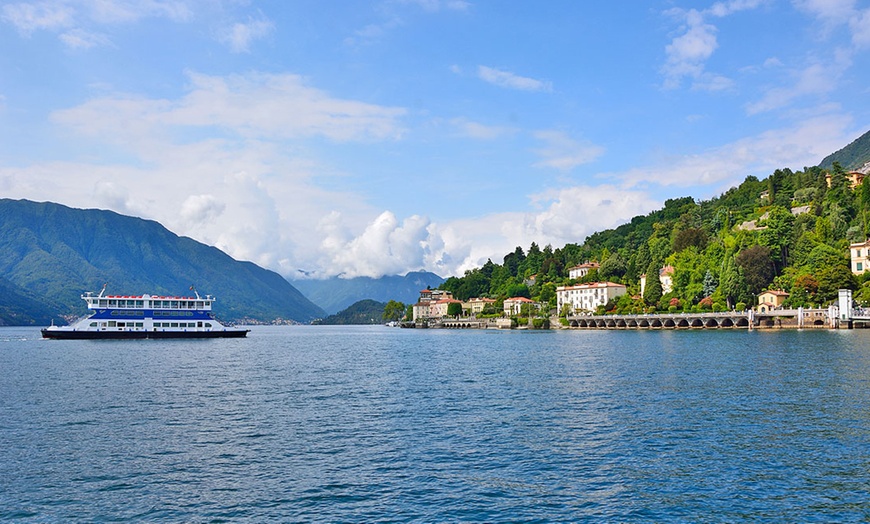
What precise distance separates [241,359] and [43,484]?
49667 mm

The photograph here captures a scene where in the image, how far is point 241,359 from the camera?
6875 centimetres

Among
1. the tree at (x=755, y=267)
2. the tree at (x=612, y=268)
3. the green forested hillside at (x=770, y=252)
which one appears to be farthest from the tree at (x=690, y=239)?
the tree at (x=755, y=267)

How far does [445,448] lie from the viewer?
24.3m

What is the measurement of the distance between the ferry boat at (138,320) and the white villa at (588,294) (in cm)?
9986

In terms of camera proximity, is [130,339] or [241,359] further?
[130,339]

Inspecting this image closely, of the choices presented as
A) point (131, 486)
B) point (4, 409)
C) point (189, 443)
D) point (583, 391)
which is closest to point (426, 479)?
point (131, 486)

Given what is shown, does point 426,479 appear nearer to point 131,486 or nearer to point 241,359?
point 131,486

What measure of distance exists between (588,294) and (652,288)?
28306mm

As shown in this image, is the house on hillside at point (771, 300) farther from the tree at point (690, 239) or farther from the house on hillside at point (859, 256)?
the tree at point (690, 239)

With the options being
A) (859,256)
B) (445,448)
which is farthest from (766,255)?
(445,448)

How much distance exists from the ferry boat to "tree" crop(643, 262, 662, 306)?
96.0 meters

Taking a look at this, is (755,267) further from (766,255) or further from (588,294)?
(588,294)

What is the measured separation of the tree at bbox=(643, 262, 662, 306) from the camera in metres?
148

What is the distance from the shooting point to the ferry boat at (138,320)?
108 meters
